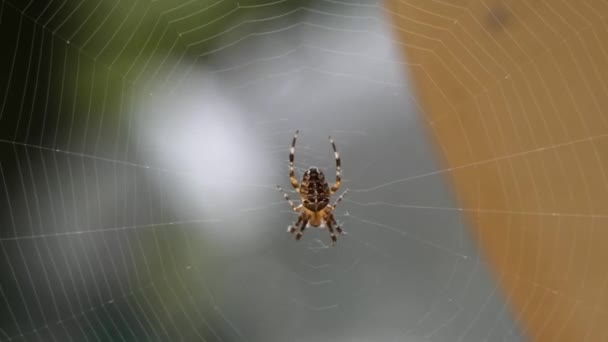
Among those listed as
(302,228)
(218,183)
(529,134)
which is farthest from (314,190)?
(529,134)

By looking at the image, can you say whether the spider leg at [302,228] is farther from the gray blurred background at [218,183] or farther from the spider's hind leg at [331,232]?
the gray blurred background at [218,183]

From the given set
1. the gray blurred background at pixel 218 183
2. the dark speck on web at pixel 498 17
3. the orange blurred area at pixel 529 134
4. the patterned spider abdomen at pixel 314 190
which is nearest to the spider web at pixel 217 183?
Answer: the gray blurred background at pixel 218 183

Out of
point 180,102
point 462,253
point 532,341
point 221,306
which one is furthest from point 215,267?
point 532,341

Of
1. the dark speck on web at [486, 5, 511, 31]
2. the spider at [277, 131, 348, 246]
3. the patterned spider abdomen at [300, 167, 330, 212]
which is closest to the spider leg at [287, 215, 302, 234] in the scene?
the spider at [277, 131, 348, 246]

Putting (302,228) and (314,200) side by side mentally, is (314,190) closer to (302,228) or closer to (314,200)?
(314,200)

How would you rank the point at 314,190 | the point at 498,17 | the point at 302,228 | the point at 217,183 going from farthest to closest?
the point at 217,183, the point at 302,228, the point at 314,190, the point at 498,17

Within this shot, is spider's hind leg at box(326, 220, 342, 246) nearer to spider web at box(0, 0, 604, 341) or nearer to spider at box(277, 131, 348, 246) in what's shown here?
spider at box(277, 131, 348, 246)

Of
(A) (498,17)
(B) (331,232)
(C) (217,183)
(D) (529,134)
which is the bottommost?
(B) (331,232)

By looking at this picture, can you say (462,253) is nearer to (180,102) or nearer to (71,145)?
(180,102)
